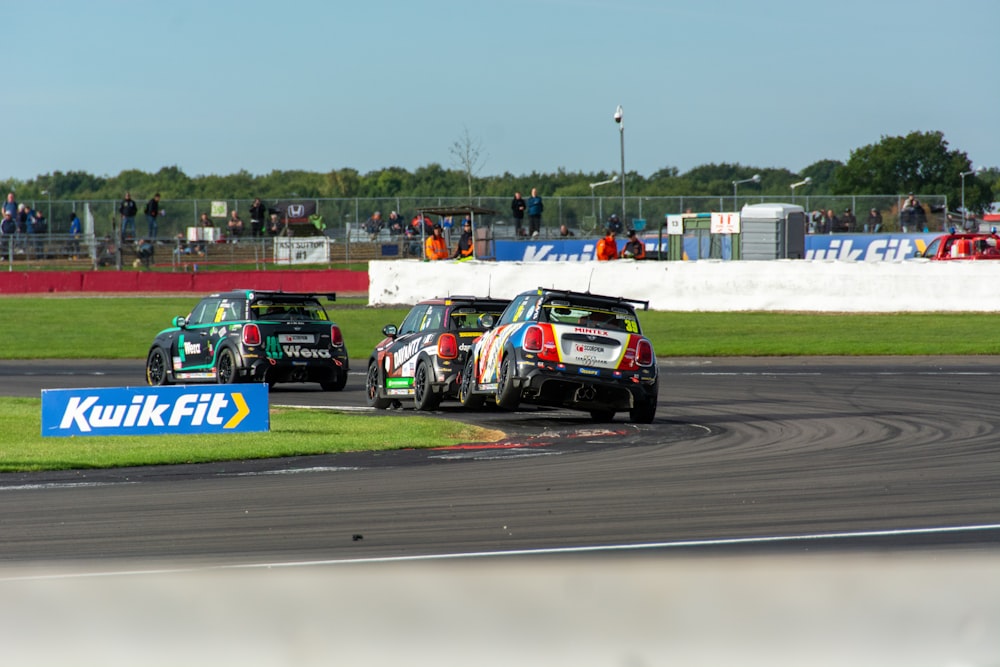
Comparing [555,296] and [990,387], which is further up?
[555,296]

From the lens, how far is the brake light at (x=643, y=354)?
14528mm

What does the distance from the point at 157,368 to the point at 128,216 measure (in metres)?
26.2

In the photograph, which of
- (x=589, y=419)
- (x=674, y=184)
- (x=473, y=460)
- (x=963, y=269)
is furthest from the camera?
(x=674, y=184)

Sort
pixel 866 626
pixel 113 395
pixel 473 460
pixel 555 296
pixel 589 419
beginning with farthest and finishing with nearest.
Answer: pixel 589 419, pixel 555 296, pixel 113 395, pixel 473 460, pixel 866 626

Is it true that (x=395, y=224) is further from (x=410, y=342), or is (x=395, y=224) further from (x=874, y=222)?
(x=410, y=342)

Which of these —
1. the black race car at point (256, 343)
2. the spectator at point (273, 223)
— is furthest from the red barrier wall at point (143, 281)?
the black race car at point (256, 343)

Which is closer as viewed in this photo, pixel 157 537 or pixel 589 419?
pixel 157 537

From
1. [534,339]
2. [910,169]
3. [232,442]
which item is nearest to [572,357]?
[534,339]

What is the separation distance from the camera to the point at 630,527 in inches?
309

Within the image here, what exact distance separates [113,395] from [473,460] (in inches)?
152

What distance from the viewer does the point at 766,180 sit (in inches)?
4953

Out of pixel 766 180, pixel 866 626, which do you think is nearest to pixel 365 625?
pixel 866 626

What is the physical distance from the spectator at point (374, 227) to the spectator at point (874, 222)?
55.4ft

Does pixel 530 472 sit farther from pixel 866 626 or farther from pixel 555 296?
pixel 866 626
